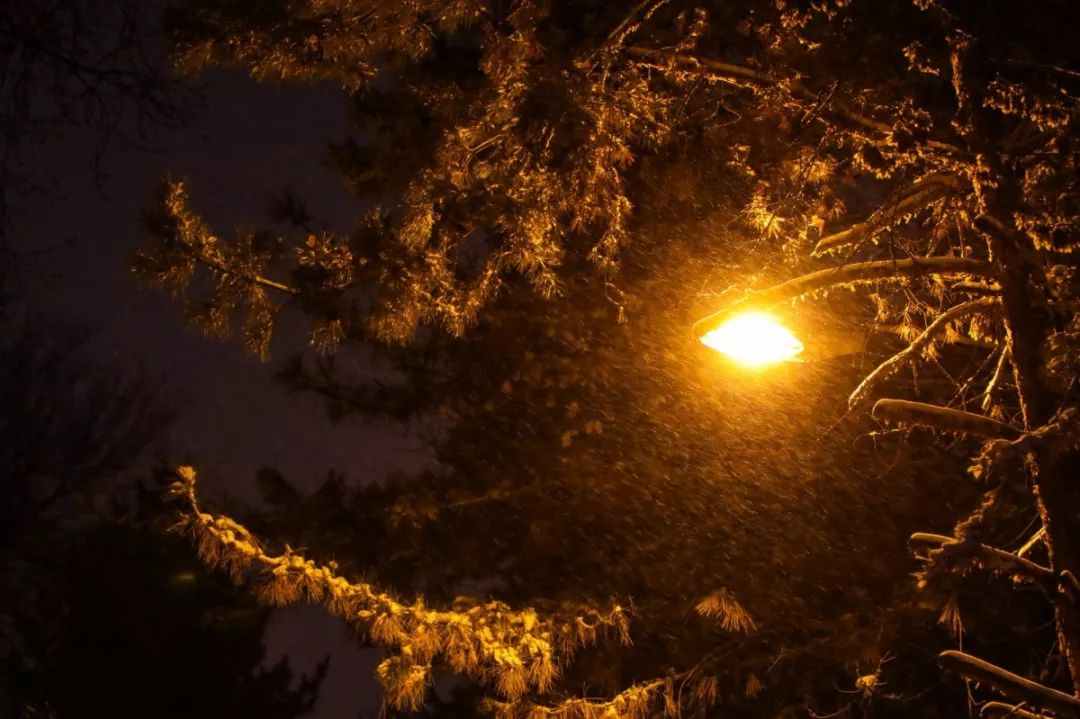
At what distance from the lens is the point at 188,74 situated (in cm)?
500

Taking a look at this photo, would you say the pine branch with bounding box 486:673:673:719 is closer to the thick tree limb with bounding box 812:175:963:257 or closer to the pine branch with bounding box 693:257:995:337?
the pine branch with bounding box 693:257:995:337

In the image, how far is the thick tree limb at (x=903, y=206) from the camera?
4.20 metres

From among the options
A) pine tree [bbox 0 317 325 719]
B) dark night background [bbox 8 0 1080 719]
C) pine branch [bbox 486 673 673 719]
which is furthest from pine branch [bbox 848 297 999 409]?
pine tree [bbox 0 317 325 719]

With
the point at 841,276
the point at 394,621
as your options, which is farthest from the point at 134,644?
the point at 841,276

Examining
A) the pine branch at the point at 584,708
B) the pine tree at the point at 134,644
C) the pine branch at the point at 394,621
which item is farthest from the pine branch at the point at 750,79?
the pine tree at the point at 134,644

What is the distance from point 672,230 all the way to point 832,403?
2.06m

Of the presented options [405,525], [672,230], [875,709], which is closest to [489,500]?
[405,525]

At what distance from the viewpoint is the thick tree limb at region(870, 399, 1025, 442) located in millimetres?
3260

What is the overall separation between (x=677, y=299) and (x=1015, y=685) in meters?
5.68

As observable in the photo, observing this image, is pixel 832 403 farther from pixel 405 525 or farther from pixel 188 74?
pixel 188 74

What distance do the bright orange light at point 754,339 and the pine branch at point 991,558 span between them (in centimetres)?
113

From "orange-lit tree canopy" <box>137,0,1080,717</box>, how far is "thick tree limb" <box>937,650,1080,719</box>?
23 cm

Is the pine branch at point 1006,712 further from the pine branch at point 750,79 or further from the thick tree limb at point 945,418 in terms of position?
the pine branch at point 750,79

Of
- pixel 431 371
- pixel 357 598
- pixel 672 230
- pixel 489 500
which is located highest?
pixel 672 230
